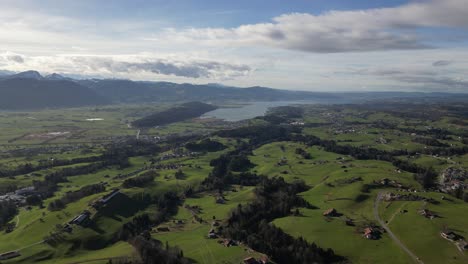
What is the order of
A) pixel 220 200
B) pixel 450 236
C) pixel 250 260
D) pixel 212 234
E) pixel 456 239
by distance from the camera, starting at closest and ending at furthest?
pixel 250 260 → pixel 456 239 → pixel 450 236 → pixel 212 234 → pixel 220 200

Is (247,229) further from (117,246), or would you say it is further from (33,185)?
(33,185)

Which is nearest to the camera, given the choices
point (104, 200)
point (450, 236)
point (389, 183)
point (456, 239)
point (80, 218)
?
point (456, 239)

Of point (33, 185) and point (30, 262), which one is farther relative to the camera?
point (33, 185)

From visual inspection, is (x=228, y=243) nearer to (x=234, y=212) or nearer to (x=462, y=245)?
(x=234, y=212)

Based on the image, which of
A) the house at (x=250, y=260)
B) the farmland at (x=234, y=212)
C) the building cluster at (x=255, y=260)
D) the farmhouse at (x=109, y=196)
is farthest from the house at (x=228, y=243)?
the farmhouse at (x=109, y=196)

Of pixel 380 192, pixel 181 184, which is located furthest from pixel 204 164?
pixel 380 192

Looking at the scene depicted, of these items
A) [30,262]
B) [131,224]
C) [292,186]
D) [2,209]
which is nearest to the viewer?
[30,262]

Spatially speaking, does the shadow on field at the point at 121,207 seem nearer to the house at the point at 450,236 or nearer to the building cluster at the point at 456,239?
the house at the point at 450,236

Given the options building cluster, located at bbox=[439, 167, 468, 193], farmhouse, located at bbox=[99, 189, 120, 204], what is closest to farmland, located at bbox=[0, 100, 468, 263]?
building cluster, located at bbox=[439, 167, 468, 193]

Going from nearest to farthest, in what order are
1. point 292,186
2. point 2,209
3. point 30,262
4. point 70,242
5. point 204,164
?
point 30,262 → point 70,242 → point 2,209 → point 292,186 → point 204,164

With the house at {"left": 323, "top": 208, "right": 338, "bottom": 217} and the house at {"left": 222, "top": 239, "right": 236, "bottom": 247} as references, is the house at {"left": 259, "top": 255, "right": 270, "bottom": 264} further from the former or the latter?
the house at {"left": 323, "top": 208, "right": 338, "bottom": 217}

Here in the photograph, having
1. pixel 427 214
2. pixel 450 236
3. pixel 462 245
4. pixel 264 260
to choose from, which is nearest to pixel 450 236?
pixel 450 236
